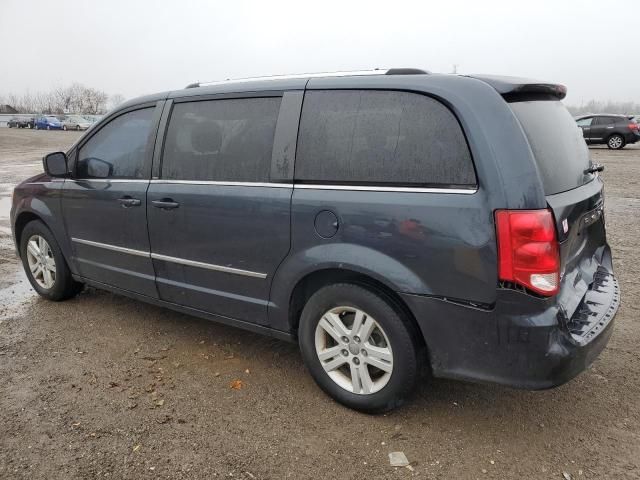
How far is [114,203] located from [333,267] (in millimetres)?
1989

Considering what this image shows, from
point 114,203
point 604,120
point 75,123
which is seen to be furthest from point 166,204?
point 75,123

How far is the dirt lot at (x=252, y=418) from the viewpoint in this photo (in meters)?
2.56

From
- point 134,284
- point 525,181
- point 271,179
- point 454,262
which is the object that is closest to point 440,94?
point 525,181

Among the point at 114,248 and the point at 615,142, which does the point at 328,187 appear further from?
the point at 615,142

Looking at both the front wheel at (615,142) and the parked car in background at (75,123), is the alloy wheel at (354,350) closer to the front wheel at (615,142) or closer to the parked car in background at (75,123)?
the front wheel at (615,142)

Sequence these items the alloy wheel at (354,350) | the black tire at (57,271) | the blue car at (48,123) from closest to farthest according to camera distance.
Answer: the alloy wheel at (354,350) → the black tire at (57,271) → the blue car at (48,123)

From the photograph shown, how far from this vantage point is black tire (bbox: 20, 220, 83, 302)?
464 cm

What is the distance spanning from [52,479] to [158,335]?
1663mm

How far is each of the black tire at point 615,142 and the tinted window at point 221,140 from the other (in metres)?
24.1

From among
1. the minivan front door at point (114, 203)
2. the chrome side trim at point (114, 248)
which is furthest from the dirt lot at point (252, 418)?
the chrome side trim at point (114, 248)

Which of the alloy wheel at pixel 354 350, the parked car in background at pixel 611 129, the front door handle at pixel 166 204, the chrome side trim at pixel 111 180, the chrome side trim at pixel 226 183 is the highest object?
the chrome side trim at pixel 226 183

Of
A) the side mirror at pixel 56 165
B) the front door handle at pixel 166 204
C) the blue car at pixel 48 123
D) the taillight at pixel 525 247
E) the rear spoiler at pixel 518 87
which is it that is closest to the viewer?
the taillight at pixel 525 247

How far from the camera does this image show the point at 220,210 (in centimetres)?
329

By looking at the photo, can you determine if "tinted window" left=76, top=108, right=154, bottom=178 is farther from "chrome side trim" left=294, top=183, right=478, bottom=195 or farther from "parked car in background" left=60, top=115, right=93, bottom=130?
"parked car in background" left=60, top=115, right=93, bottom=130
